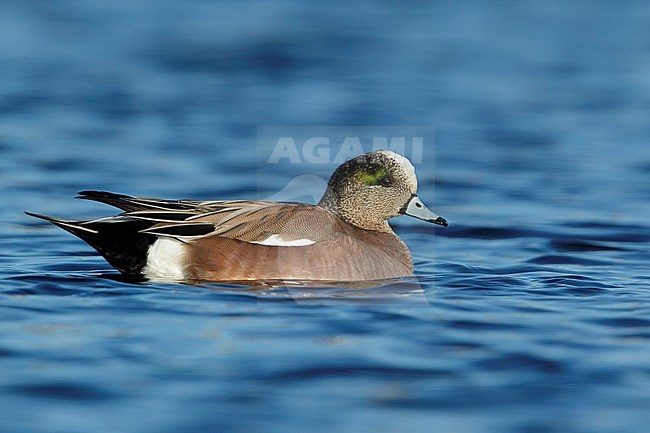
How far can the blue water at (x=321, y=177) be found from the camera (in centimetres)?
488

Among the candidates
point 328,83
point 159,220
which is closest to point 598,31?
point 328,83

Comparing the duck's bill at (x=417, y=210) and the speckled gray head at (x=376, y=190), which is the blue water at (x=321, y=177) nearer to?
the duck's bill at (x=417, y=210)

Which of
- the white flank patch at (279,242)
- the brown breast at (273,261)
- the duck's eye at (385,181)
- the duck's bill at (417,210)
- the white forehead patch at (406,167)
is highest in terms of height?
the white forehead patch at (406,167)

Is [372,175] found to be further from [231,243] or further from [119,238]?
[119,238]

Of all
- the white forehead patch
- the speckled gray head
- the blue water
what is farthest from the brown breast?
the white forehead patch

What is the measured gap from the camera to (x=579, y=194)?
9.59 meters

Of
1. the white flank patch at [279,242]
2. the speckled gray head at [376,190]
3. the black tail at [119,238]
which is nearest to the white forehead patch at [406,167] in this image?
the speckled gray head at [376,190]

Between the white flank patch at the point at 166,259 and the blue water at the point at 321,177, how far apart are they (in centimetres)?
17

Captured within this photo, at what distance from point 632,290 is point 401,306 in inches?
54.7

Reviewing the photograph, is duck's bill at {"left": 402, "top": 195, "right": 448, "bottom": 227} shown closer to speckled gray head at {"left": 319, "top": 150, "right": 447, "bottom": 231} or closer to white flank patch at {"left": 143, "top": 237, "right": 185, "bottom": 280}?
speckled gray head at {"left": 319, "top": 150, "right": 447, "bottom": 231}

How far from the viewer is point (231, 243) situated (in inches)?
264

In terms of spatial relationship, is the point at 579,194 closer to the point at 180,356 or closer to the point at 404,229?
the point at 404,229

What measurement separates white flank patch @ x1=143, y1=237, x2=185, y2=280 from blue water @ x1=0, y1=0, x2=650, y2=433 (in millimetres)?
171

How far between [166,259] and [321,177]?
3.21 meters
